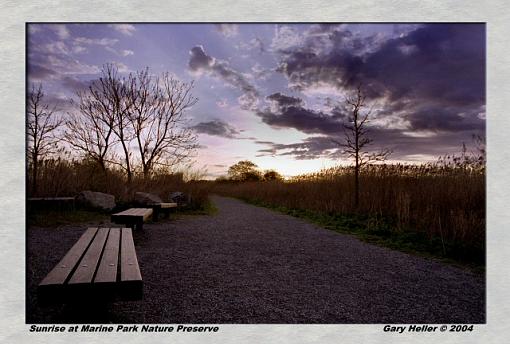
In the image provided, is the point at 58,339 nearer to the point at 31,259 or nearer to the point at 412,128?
the point at 31,259

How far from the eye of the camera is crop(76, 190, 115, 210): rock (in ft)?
23.9

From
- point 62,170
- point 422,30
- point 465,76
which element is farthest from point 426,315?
point 62,170

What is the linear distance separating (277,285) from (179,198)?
686cm

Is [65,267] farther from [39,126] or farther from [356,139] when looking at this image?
[356,139]

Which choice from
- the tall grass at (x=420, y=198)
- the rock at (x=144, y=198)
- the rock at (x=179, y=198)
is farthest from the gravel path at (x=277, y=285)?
the rock at (x=179, y=198)

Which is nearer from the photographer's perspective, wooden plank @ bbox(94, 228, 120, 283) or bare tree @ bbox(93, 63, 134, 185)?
wooden plank @ bbox(94, 228, 120, 283)

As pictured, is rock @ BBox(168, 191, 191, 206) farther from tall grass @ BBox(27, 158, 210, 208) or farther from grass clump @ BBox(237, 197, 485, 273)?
grass clump @ BBox(237, 197, 485, 273)

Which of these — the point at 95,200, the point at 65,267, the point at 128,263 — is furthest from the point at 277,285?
the point at 95,200

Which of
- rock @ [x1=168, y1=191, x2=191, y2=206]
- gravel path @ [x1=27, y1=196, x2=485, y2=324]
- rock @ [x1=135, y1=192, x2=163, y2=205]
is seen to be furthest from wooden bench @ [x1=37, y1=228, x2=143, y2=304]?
rock @ [x1=168, y1=191, x2=191, y2=206]

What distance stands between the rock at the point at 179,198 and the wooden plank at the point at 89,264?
6342 mm

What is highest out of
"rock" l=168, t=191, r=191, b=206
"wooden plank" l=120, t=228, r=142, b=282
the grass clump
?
"wooden plank" l=120, t=228, r=142, b=282

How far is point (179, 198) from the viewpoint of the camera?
9141 mm

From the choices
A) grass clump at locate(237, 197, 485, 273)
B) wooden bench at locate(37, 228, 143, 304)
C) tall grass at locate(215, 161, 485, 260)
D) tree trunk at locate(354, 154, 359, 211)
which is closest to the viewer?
wooden bench at locate(37, 228, 143, 304)

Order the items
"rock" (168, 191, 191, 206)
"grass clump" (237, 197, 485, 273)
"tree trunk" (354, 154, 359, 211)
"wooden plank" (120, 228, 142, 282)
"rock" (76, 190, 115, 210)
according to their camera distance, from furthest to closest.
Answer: "rock" (168, 191, 191, 206)
"rock" (76, 190, 115, 210)
"tree trunk" (354, 154, 359, 211)
"grass clump" (237, 197, 485, 273)
"wooden plank" (120, 228, 142, 282)
